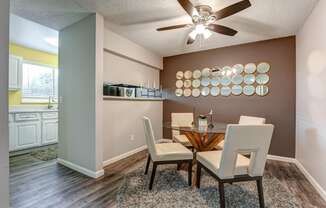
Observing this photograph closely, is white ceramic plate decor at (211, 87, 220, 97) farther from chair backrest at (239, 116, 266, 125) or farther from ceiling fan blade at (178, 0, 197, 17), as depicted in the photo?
ceiling fan blade at (178, 0, 197, 17)

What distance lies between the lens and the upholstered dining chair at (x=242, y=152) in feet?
5.38

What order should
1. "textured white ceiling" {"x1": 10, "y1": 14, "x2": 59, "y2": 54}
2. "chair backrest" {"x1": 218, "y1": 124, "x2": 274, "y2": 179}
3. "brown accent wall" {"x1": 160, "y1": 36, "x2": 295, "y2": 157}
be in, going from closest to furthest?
"chair backrest" {"x1": 218, "y1": 124, "x2": 274, "y2": 179} < "textured white ceiling" {"x1": 10, "y1": 14, "x2": 59, "y2": 54} < "brown accent wall" {"x1": 160, "y1": 36, "x2": 295, "y2": 157}

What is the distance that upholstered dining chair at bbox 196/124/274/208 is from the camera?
164 cm

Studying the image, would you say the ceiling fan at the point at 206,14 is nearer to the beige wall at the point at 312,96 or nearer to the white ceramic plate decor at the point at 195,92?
the beige wall at the point at 312,96

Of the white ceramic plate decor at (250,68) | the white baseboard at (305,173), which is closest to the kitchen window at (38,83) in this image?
the white ceramic plate decor at (250,68)

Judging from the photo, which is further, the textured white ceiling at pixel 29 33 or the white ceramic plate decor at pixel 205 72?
the white ceramic plate decor at pixel 205 72

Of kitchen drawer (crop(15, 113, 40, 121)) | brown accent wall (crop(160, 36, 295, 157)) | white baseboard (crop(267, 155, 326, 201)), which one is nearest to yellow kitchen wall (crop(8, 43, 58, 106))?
kitchen drawer (crop(15, 113, 40, 121))

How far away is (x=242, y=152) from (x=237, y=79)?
2.43 m

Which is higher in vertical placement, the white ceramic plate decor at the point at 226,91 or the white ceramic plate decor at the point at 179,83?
the white ceramic plate decor at the point at 179,83

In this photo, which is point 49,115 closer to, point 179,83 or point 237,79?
point 179,83

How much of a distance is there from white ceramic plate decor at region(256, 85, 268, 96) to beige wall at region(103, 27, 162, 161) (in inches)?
92.8

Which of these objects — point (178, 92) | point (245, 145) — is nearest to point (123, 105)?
point (178, 92)

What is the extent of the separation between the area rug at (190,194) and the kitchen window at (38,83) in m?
3.73

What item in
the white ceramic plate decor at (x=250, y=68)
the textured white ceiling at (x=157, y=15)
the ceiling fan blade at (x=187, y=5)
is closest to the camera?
the ceiling fan blade at (x=187, y=5)
